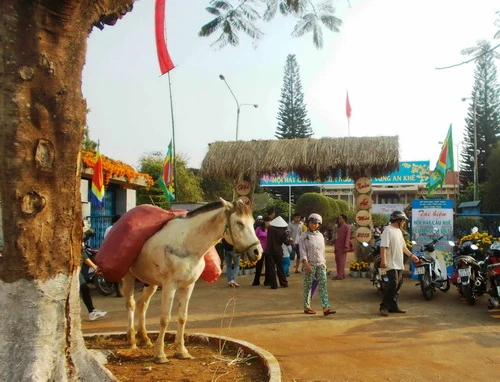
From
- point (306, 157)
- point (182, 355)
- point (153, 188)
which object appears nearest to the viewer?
point (182, 355)

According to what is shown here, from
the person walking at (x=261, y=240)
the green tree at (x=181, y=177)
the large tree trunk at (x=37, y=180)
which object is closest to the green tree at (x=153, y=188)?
the green tree at (x=181, y=177)

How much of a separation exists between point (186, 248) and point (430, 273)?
600 centimetres

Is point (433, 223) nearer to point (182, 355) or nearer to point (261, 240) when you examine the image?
point (261, 240)

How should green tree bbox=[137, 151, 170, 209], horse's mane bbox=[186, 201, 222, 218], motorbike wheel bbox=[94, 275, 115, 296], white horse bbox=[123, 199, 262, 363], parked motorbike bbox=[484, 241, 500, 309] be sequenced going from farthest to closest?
green tree bbox=[137, 151, 170, 209]
motorbike wheel bbox=[94, 275, 115, 296]
parked motorbike bbox=[484, 241, 500, 309]
horse's mane bbox=[186, 201, 222, 218]
white horse bbox=[123, 199, 262, 363]

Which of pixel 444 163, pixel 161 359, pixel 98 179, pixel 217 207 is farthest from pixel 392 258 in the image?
pixel 98 179

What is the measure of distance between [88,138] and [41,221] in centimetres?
3308

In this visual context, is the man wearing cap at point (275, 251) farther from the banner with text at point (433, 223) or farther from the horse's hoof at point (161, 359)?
the horse's hoof at point (161, 359)

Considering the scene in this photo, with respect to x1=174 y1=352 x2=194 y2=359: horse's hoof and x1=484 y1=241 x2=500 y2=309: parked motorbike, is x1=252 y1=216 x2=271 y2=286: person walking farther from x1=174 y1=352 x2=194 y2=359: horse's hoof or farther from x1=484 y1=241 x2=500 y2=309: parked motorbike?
x1=174 y1=352 x2=194 y2=359: horse's hoof

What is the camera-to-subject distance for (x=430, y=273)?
9.57 meters

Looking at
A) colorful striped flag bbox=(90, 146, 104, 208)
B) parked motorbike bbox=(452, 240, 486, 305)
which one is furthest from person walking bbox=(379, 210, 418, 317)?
colorful striped flag bbox=(90, 146, 104, 208)

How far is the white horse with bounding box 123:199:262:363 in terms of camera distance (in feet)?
17.3

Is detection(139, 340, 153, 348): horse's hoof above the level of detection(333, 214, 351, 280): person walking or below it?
below

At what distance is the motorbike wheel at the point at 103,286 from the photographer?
10.6 meters

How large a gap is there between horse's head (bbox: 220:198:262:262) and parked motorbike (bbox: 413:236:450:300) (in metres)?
4.78
